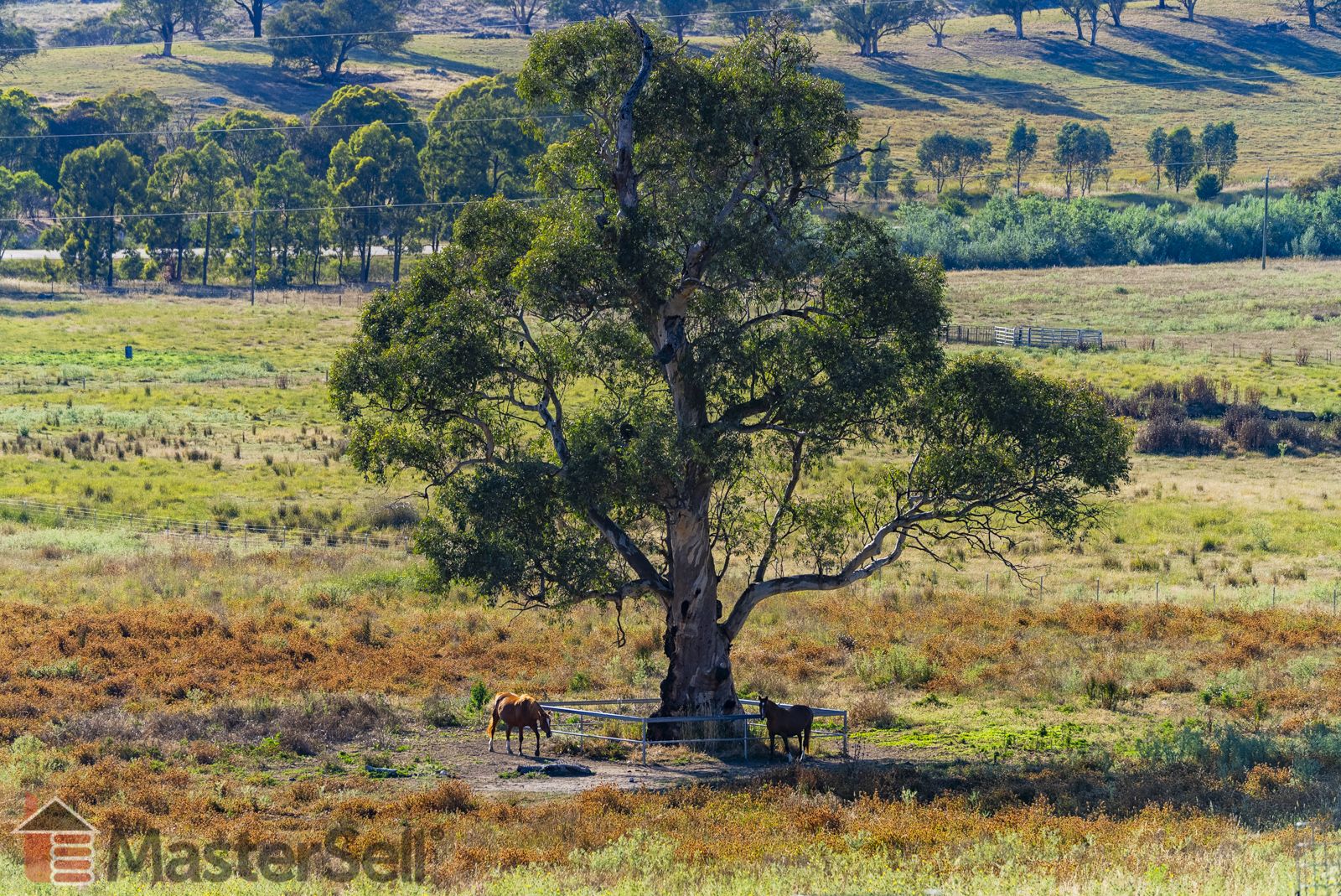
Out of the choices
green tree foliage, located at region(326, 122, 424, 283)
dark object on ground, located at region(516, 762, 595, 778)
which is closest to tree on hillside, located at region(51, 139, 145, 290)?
green tree foliage, located at region(326, 122, 424, 283)

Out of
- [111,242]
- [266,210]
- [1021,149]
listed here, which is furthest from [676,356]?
[1021,149]

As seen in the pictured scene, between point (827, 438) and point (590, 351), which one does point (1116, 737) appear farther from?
point (590, 351)

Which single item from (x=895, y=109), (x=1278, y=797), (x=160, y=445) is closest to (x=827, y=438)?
(x=1278, y=797)

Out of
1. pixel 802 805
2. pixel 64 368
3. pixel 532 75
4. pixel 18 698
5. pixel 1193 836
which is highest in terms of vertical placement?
pixel 532 75

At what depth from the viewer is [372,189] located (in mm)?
129250

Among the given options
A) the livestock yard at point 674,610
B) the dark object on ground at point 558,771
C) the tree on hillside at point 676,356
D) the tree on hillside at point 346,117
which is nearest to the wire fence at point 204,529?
the livestock yard at point 674,610

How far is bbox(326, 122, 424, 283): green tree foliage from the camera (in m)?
127

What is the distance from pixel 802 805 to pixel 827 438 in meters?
7.40

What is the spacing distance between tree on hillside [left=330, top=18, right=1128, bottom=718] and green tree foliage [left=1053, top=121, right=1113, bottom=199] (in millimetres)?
140990

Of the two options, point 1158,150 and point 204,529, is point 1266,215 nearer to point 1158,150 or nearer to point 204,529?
point 1158,150

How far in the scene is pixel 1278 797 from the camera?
18438 mm

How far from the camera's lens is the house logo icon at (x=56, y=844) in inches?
570

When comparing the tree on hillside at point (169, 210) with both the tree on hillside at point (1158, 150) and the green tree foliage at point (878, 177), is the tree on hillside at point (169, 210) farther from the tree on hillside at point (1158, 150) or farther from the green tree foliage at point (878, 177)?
the tree on hillside at point (1158, 150)

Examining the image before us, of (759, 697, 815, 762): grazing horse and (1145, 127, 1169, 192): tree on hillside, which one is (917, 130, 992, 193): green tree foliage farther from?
(759, 697, 815, 762): grazing horse
